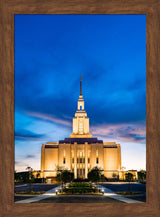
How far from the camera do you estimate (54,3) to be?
6.63 metres

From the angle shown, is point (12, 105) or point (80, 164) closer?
point (12, 105)

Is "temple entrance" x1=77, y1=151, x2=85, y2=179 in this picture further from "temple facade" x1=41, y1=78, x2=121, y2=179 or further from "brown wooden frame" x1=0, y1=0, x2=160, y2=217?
"brown wooden frame" x1=0, y1=0, x2=160, y2=217

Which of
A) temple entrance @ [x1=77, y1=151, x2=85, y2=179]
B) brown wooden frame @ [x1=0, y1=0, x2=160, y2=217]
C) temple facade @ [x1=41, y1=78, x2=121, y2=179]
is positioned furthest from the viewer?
temple entrance @ [x1=77, y1=151, x2=85, y2=179]

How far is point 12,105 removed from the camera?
6.38 m

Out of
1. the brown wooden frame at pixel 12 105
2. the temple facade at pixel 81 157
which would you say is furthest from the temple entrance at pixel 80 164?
the brown wooden frame at pixel 12 105

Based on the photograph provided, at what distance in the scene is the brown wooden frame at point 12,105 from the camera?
20.2 feet

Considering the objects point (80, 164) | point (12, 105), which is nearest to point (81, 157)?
point (80, 164)

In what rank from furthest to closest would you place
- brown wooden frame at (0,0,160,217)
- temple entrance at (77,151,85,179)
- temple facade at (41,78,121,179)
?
temple entrance at (77,151,85,179)
temple facade at (41,78,121,179)
brown wooden frame at (0,0,160,217)

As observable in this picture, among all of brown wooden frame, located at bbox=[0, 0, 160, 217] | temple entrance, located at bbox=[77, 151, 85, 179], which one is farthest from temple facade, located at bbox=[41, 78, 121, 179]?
brown wooden frame, located at bbox=[0, 0, 160, 217]

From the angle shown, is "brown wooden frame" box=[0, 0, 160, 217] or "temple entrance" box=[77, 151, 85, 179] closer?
"brown wooden frame" box=[0, 0, 160, 217]

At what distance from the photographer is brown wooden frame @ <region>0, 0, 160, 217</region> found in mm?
6168

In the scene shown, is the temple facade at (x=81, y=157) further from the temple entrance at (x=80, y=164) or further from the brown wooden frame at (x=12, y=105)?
the brown wooden frame at (x=12, y=105)

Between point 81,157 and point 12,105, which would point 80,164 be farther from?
point 12,105

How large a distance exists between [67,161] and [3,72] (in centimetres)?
6278
